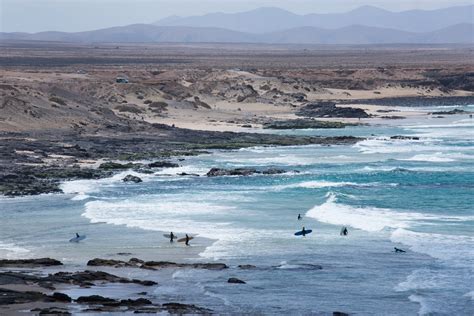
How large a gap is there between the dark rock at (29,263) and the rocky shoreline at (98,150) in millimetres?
12033

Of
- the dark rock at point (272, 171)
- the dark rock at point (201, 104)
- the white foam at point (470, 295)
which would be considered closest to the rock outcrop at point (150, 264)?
the white foam at point (470, 295)

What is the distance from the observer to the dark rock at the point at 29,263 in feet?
84.9

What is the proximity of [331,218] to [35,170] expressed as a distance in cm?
1442

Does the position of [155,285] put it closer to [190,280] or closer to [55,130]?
[190,280]

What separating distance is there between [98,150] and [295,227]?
67.5ft

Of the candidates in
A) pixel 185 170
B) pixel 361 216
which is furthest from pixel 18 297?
pixel 185 170

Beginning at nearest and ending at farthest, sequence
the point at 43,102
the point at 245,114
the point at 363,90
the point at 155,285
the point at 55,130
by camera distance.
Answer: the point at 155,285 < the point at 55,130 < the point at 43,102 < the point at 245,114 < the point at 363,90

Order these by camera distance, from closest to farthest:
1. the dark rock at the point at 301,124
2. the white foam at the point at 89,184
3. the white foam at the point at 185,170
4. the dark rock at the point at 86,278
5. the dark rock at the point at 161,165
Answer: the dark rock at the point at 86,278
the white foam at the point at 89,184
the white foam at the point at 185,170
the dark rock at the point at 161,165
the dark rock at the point at 301,124

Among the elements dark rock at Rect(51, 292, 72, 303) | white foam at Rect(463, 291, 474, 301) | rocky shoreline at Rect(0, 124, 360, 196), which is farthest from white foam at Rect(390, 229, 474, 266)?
rocky shoreline at Rect(0, 124, 360, 196)

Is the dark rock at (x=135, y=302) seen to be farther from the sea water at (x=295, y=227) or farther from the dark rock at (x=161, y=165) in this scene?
the dark rock at (x=161, y=165)

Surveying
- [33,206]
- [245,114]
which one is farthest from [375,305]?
[245,114]

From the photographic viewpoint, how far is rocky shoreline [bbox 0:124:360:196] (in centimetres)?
4197

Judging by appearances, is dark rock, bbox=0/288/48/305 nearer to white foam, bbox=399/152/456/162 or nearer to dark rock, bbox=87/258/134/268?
dark rock, bbox=87/258/134/268

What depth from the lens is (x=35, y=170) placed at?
4334 cm
